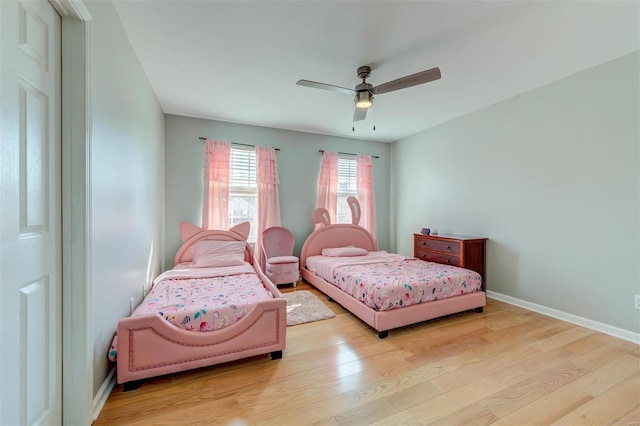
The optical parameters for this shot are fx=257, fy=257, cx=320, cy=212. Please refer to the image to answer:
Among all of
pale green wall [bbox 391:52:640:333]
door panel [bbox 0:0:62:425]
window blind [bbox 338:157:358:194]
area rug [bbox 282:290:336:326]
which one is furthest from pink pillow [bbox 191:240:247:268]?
pale green wall [bbox 391:52:640:333]

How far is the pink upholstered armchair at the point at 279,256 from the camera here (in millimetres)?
3773

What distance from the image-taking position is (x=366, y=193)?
4.90 m

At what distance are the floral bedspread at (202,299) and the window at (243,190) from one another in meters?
1.29

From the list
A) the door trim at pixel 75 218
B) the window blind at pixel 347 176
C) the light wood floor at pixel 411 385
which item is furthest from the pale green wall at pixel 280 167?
the door trim at pixel 75 218

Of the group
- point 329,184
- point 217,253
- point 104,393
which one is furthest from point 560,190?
point 104,393

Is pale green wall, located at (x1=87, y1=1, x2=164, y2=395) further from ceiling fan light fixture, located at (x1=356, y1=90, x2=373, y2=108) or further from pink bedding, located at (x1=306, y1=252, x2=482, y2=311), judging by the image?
pink bedding, located at (x1=306, y1=252, x2=482, y2=311)

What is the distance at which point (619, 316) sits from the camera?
92.4 inches

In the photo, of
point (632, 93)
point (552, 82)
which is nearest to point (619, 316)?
point (632, 93)

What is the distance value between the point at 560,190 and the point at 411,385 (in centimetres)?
263

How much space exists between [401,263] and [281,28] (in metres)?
2.97

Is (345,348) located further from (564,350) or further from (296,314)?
(564,350)

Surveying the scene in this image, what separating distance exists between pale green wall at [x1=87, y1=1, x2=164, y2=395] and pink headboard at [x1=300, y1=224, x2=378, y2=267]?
2.27 metres

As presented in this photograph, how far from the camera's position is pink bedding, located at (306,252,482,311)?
2.46 metres

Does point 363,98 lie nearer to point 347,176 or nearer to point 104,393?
point 347,176
